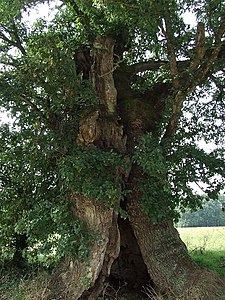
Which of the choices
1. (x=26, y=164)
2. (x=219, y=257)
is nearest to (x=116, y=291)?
(x=26, y=164)

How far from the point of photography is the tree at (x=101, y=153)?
6.68 m

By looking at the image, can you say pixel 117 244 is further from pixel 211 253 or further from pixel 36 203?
pixel 211 253

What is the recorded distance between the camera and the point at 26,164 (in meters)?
7.76

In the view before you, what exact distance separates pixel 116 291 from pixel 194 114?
496cm

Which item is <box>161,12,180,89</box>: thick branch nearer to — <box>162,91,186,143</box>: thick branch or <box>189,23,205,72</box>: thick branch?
<box>162,91,186,143</box>: thick branch

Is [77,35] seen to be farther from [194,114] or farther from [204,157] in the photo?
[204,157]

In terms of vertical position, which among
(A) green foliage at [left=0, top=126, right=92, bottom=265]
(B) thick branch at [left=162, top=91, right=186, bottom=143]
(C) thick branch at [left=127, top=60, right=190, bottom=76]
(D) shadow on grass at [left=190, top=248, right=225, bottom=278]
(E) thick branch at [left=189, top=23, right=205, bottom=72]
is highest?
(C) thick branch at [left=127, top=60, right=190, bottom=76]

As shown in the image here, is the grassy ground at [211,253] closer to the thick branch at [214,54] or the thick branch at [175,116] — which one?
the thick branch at [175,116]

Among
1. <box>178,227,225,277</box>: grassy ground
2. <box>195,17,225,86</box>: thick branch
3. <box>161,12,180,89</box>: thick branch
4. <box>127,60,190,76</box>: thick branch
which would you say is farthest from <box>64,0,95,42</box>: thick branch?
<box>178,227,225,277</box>: grassy ground

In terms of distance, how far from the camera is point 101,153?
6.91 m

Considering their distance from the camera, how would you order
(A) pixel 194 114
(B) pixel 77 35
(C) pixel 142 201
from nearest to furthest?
1. (C) pixel 142 201
2. (B) pixel 77 35
3. (A) pixel 194 114

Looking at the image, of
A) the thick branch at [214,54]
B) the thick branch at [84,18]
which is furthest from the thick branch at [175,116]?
the thick branch at [84,18]

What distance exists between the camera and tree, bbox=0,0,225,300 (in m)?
6.68

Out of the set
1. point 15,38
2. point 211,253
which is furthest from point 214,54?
point 211,253
